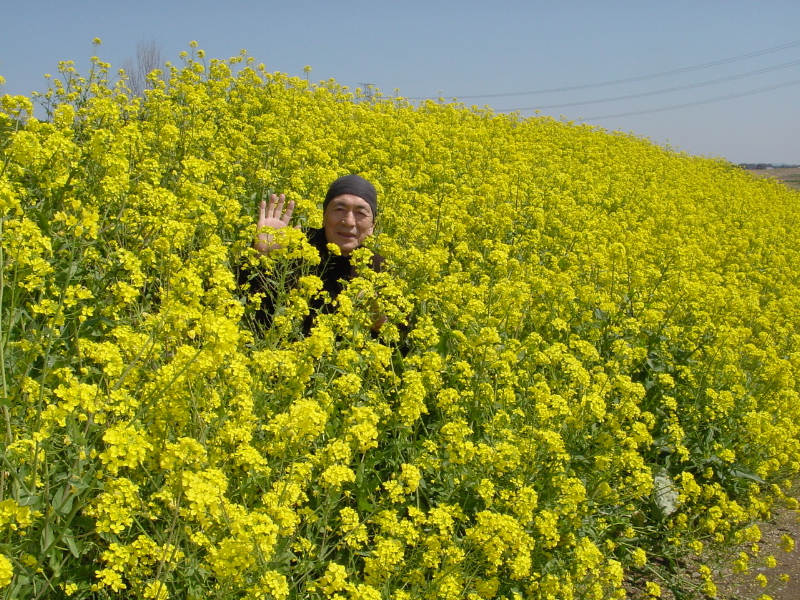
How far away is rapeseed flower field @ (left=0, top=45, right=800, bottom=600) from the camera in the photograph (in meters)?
2.05

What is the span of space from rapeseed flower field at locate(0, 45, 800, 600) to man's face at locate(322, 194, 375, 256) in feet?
1.00

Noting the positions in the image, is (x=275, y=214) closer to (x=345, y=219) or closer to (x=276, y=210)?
(x=276, y=210)

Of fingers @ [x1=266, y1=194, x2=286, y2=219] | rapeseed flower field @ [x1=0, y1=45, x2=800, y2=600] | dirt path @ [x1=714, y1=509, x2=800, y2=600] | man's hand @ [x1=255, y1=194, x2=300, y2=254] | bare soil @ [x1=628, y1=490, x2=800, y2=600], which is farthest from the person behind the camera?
fingers @ [x1=266, y1=194, x2=286, y2=219]

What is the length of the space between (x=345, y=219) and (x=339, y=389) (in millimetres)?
1625

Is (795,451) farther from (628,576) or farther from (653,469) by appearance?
(628,576)

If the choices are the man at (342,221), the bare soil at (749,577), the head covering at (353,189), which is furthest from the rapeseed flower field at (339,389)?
the head covering at (353,189)

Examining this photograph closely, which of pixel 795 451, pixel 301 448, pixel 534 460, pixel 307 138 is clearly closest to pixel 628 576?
pixel 534 460

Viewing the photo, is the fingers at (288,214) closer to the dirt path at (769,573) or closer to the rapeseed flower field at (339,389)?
the rapeseed flower field at (339,389)

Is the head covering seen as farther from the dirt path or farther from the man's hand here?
the dirt path

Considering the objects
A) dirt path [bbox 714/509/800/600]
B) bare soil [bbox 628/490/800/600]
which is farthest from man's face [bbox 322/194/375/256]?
dirt path [bbox 714/509/800/600]

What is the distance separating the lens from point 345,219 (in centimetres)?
425

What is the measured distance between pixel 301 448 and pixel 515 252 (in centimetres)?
374

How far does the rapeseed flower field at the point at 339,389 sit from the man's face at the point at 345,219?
1.00 feet

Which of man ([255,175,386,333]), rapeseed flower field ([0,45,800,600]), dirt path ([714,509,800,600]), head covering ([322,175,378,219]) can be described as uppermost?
head covering ([322,175,378,219])
